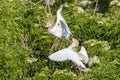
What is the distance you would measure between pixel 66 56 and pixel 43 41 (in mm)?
920

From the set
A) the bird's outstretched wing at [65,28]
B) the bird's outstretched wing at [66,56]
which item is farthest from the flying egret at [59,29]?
the bird's outstretched wing at [66,56]

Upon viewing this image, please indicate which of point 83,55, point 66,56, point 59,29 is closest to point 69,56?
point 66,56

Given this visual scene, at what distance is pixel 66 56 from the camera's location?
214 inches

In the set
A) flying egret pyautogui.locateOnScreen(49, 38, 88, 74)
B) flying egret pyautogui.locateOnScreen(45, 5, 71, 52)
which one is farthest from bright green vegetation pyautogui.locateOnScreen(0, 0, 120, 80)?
flying egret pyautogui.locateOnScreen(45, 5, 71, 52)

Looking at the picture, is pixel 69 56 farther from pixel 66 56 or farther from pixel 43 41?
pixel 43 41

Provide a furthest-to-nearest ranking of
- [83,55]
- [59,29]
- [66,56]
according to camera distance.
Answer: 1. [59,29]
2. [83,55]
3. [66,56]

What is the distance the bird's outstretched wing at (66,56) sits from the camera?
542cm

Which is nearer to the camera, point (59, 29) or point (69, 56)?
point (69, 56)

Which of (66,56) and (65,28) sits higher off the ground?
(65,28)

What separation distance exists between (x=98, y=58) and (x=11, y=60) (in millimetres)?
823

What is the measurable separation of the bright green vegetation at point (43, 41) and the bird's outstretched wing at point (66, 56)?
126 mm

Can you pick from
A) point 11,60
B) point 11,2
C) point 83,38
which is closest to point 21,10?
point 11,2

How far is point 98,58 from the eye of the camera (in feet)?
19.9

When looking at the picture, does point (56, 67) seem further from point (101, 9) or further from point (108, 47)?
point (101, 9)
